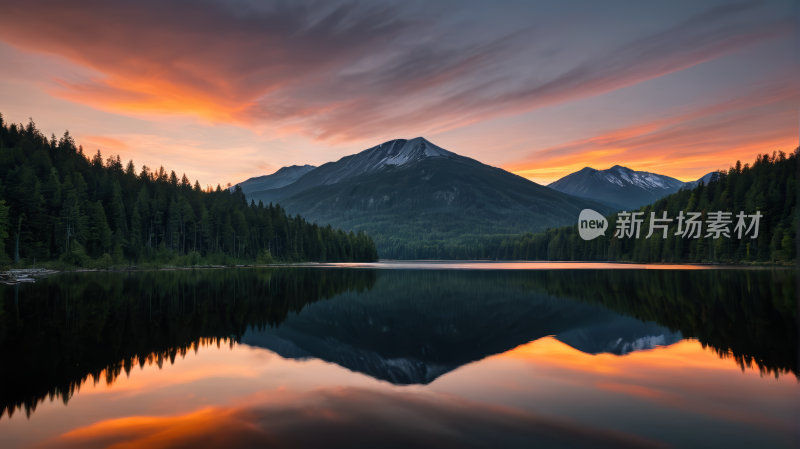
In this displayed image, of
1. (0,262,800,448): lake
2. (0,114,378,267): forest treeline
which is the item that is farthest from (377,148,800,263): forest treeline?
(0,114,378,267): forest treeline

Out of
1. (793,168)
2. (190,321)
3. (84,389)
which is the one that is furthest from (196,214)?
(793,168)

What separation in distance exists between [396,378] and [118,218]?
108757mm

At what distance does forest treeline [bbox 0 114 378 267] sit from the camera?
278ft

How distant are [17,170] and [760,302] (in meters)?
120

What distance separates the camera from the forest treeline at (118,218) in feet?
278

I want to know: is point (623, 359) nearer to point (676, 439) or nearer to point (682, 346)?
point (682, 346)

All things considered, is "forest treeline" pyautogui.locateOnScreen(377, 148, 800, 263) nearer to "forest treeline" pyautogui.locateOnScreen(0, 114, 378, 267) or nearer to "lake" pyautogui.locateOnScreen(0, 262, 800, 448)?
"lake" pyautogui.locateOnScreen(0, 262, 800, 448)

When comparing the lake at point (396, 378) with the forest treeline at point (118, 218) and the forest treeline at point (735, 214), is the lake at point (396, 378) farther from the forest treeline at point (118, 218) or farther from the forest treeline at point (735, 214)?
the forest treeline at point (735, 214)

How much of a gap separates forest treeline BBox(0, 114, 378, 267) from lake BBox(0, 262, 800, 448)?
71.4m

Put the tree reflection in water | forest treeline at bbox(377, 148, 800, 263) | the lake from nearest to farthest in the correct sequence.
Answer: the lake < the tree reflection in water < forest treeline at bbox(377, 148, 800, 263)

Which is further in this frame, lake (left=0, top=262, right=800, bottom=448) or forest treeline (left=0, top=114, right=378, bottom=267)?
forest treeline (left=0, top=114, right=378, bottom=267)

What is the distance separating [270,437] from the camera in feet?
31.3

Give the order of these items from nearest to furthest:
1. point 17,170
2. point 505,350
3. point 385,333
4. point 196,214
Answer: point 505,350 < point 385,333 < point 17,170 < point 196,214

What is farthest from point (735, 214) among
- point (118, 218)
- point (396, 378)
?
point (118, 218)
